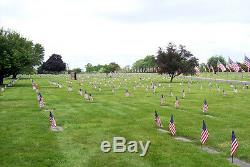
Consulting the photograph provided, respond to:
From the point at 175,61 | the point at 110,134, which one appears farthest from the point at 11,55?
the point at 110,134

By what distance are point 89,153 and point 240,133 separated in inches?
331

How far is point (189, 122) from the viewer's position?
24.4 metres

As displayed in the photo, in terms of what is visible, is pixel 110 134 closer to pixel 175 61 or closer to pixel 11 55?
pixel 11 55

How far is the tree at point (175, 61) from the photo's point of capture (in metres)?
81.9

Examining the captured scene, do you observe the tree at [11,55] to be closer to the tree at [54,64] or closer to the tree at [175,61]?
the tree at [175,61]

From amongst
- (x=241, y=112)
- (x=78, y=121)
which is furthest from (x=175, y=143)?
(x=241, y=112)

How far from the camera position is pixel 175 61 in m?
81.2

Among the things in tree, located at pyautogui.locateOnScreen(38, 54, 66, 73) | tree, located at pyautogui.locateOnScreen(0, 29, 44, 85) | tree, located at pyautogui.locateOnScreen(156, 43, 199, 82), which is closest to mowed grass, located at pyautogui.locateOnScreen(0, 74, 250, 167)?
tree, located at pyautogui.locateOnScreen(0, 29, 44, 85)

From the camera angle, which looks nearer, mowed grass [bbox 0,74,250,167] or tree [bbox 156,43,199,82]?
mowed grass [bbox 0,74,250,167]

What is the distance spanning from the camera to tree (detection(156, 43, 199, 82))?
269 feet

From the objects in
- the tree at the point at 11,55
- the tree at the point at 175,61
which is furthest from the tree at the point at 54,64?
the tree at the point at 11,55

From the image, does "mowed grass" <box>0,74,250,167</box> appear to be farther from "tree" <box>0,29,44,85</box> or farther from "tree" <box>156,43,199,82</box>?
"tree" <box>156,43,199,82</box>

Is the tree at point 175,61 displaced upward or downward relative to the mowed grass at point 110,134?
upward

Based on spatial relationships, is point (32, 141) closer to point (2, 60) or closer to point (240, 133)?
point (240, 133)
